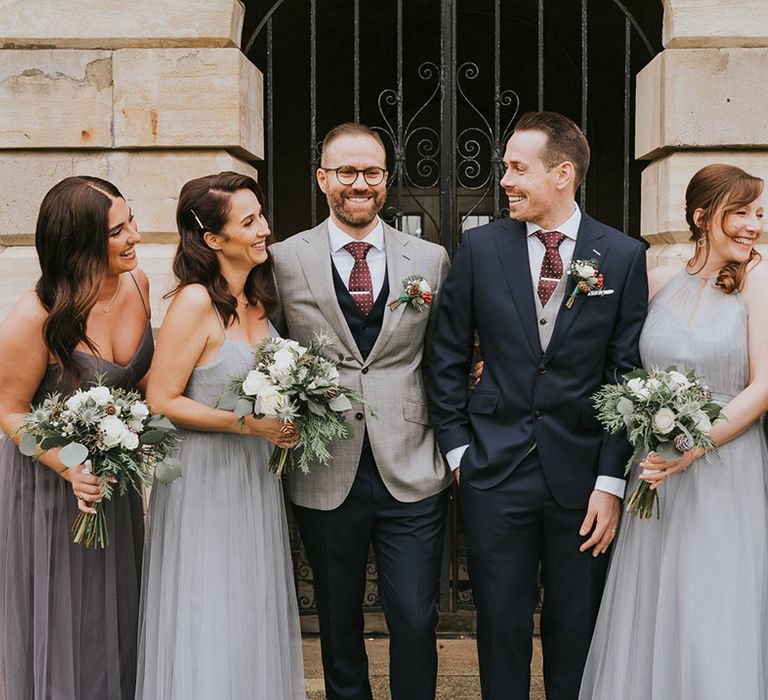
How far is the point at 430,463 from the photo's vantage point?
349cm

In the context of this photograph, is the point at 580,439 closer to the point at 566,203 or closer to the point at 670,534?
the point at 670,534

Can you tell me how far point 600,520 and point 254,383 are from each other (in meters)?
1.34

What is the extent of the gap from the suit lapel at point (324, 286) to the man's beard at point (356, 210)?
12 cm

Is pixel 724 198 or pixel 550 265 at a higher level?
pixel 724 198

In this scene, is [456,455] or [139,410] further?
[456,455]

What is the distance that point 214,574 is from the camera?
10.6 ft

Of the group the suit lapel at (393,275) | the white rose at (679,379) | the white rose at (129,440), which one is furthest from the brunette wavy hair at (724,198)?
the white rose at (129,440)

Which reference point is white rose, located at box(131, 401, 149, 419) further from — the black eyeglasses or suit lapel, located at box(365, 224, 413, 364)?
the black eyeglasses

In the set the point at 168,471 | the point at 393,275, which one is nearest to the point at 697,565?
the point at 393,275

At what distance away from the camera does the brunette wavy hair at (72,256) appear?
3.16 meters

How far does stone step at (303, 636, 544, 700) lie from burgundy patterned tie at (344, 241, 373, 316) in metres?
2.11

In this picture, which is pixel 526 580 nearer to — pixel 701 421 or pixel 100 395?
pixel 701 421

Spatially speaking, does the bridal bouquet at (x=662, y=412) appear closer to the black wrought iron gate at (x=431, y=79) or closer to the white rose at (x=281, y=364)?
the white rose at (x=281, y=364)

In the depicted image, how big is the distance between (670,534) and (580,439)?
18.1 inches
